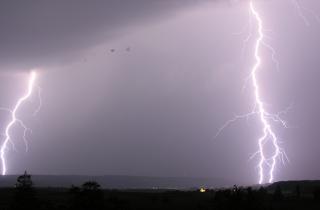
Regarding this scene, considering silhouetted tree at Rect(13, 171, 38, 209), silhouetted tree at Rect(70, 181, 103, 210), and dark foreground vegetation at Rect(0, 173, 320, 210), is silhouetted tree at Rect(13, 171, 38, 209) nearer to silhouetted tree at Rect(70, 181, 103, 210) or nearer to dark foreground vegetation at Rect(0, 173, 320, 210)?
dark foreground vegetation at Rect(0, 173, 320, 210)

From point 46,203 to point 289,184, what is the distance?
58.8 meters

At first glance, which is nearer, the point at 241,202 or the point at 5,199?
the point at 241,202

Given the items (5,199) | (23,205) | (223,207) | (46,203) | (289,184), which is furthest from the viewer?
(289,184)

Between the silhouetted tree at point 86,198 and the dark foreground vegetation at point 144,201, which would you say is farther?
the silhouetted tree at point 86,198

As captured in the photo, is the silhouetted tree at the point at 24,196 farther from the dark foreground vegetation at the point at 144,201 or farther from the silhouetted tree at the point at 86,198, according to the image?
the silhouetted tree at the point at 86,198

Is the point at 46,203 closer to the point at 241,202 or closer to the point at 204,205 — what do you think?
the point at 204,205

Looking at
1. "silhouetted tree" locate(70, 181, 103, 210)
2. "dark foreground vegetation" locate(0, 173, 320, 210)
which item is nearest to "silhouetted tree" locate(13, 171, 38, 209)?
"dark foreground vegetation" locate(0, 173, 320, 210)

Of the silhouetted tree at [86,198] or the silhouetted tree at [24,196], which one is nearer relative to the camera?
the silhouetted tree at [24,196]

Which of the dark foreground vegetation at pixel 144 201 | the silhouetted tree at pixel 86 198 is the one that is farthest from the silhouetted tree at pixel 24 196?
the silhouetted tree at pixel 86 198

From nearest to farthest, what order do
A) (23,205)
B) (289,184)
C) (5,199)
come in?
(23,205) < (5,199) < (289,184)

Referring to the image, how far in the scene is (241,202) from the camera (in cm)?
4491

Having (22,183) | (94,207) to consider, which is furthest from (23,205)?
(94,207)

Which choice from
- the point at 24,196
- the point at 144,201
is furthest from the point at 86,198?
the point at 144,201

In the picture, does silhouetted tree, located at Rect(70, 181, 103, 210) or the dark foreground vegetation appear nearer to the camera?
the dark foreground vegetation
